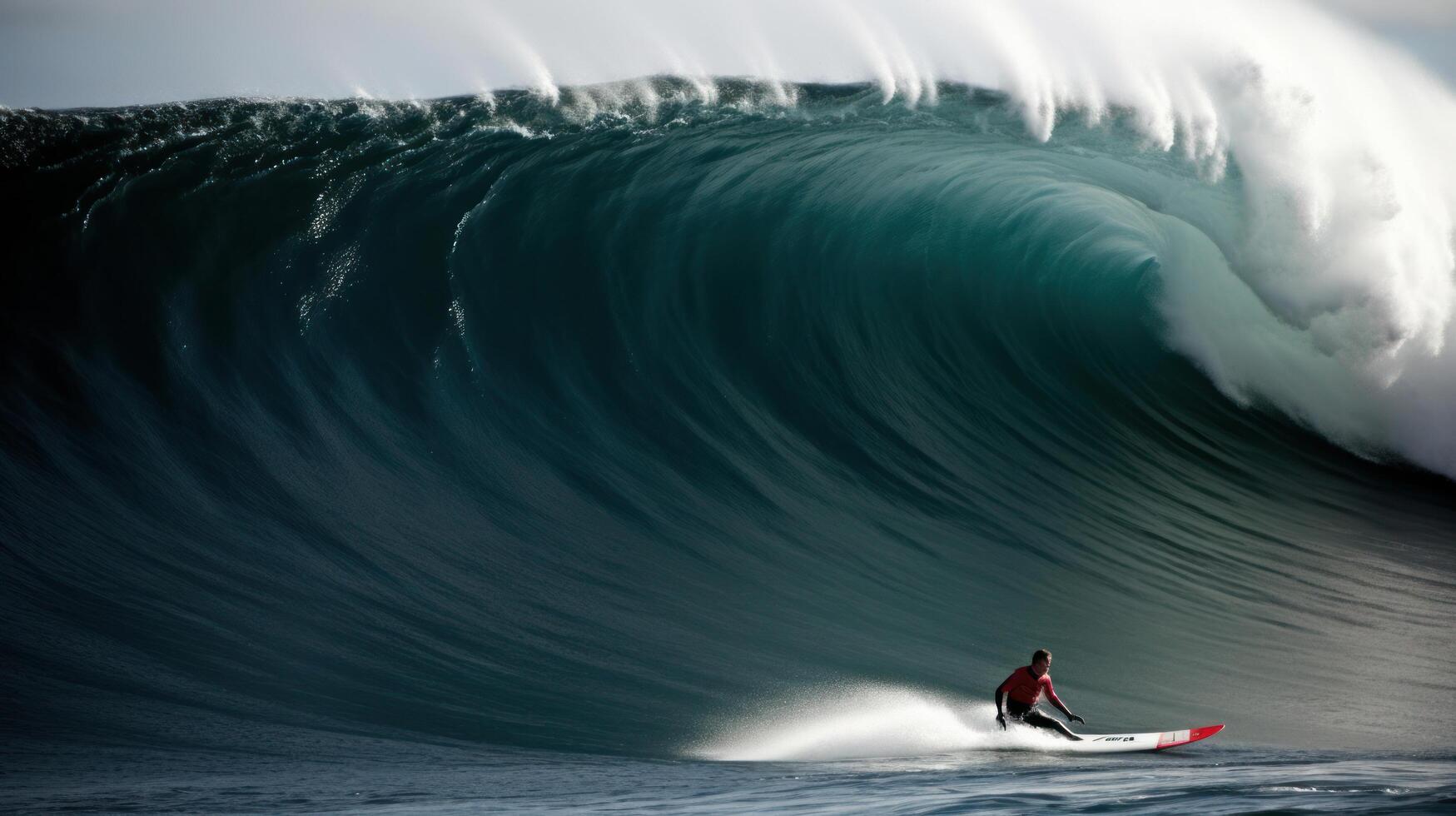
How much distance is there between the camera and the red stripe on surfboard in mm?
5453

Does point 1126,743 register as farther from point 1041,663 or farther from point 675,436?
point 675,436

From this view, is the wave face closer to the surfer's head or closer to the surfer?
the surfer

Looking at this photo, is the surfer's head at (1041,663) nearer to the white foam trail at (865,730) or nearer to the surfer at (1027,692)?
the surfer at (1027,692)

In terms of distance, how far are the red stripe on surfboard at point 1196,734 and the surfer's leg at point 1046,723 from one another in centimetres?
34

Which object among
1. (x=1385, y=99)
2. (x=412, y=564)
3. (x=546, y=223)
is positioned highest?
(x=1385, y=99)

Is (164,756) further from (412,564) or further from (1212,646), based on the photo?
(1212,646)

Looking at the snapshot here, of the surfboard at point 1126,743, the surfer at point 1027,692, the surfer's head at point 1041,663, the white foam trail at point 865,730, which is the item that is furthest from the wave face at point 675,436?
the surfboard at point 1126,743

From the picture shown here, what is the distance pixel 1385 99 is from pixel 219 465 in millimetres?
10372

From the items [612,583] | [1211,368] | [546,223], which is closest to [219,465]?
[612,583]

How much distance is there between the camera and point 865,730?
5.67 meters

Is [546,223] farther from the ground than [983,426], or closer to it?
farther from the ground

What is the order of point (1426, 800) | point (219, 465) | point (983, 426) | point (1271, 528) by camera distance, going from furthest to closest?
1. point (983, 426)
2. point (1271, 528)
3. point (219, 465)
4. point (1426, 800)

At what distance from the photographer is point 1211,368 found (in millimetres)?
12031

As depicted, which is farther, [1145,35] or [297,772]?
[1145,35]
